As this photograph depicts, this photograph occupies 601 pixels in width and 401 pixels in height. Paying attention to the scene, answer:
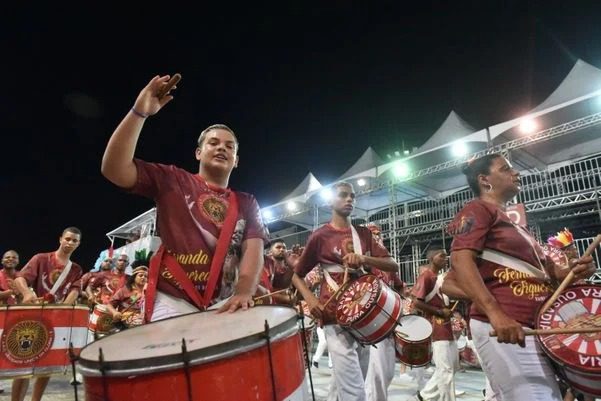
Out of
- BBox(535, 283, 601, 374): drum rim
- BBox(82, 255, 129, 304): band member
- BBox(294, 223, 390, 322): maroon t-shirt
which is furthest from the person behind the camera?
BBox(82, 255, 129, 304): band member

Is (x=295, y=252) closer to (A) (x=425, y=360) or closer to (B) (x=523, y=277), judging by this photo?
(A) (x=425, y=360)

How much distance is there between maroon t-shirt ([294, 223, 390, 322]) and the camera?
4.72 meters

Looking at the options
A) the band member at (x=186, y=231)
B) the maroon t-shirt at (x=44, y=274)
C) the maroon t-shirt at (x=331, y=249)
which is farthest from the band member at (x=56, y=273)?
the band member at (x=186, y=231)

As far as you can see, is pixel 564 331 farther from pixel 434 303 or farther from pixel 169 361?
pixel 434 303

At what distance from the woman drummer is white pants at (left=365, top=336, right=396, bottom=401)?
1.79 metres

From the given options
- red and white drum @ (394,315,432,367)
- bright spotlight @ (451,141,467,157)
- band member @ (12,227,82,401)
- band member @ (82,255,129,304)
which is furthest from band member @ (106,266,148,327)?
bright spotlight @ (451,141,467,157)

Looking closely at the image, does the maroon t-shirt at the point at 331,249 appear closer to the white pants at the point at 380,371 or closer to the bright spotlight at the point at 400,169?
the white pants at the point at 380,371

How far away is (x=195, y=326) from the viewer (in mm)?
1776

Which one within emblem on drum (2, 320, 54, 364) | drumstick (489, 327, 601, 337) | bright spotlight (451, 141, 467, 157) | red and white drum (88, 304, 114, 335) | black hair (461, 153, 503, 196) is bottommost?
red and white drum (88, 304, 114, 335)

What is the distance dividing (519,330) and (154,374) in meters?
1.97

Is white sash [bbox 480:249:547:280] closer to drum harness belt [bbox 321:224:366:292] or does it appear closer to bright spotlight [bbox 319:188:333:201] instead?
drum harness belt [bbox 321:224:366:292]

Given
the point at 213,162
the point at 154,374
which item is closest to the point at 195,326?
the point at 154,374

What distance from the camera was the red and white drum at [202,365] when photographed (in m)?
1.42

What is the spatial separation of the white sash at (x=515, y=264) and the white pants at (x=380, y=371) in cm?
191
